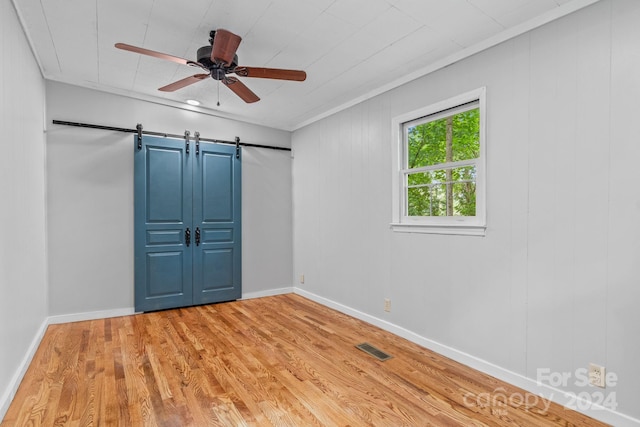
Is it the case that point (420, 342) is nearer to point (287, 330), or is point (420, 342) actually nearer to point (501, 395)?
point (501, 395)

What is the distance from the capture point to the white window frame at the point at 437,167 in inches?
103

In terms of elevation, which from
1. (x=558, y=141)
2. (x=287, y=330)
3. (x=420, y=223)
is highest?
(x=558, y=141)

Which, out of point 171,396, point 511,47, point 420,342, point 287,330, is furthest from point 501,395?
point 511,47

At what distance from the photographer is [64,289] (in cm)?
359

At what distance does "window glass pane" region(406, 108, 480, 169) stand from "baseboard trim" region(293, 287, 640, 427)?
1.65 m

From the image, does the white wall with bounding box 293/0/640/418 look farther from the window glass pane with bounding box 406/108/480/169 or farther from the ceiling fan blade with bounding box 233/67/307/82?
the ceiling fan blade with bounding box 233/67/307/82

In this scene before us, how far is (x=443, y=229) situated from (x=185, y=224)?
3.17 metres

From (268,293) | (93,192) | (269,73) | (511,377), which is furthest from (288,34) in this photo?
(268,293)

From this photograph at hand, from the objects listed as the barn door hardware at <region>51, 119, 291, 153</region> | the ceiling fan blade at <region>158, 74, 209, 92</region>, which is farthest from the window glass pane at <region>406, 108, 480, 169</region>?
the barn door hardware at <region>51, 119, 291, 153</region>

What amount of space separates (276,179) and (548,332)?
3.85 meters

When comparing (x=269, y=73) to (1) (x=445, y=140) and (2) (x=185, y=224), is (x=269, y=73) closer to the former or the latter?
(1) (x=445, y=140)

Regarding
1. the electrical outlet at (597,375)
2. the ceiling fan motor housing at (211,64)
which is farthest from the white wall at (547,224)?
the ceiling fan motor housing at (211,64)

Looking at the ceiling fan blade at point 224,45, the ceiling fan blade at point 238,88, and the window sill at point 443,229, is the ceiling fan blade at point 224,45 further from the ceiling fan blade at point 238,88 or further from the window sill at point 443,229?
the window sill at point 443,229

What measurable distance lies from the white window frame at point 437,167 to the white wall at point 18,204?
3047mm
